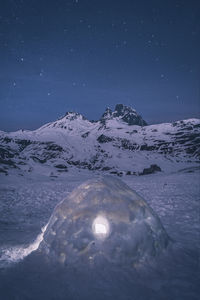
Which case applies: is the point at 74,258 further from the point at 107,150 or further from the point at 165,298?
the point at 107,150

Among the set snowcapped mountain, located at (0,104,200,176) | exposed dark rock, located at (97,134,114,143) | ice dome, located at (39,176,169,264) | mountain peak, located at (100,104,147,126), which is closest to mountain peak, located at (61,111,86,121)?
mountain peak, located at (100,104,147,126)

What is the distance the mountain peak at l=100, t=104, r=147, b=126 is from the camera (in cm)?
17714

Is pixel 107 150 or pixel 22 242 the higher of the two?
pixel 107 150

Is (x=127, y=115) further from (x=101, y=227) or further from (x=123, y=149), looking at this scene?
(x=101, y=227)

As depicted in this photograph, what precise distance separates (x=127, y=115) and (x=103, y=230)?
184 meters

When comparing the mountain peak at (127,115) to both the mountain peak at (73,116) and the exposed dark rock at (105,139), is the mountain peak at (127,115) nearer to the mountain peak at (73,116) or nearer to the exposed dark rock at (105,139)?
the mountain peak at (73,116)

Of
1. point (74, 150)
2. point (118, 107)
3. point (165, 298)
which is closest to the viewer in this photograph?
point (165, 298)

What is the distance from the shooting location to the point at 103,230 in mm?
2727

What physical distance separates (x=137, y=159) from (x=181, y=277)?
78052mm

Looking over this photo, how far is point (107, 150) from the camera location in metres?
90.4

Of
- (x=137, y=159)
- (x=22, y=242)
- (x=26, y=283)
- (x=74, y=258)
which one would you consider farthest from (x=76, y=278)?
(x=137, y=159)

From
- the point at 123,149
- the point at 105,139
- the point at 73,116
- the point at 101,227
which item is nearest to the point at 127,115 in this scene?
the point at 73,116

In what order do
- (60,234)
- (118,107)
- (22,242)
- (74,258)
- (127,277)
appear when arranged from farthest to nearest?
(118,107)
(22,242)
(60,234)
(74,258)
(127,277)

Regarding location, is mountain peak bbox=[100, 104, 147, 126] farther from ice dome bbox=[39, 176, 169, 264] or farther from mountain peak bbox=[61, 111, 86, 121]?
ice dome bbox=[39, 176, 169, 264]
